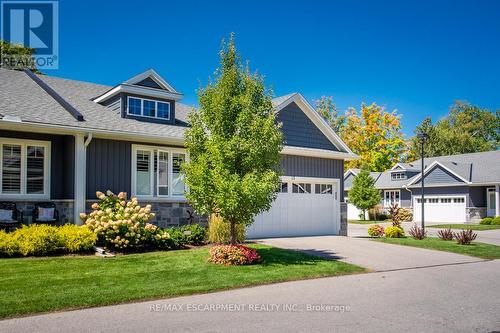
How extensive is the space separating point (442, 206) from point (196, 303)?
33.1 meters

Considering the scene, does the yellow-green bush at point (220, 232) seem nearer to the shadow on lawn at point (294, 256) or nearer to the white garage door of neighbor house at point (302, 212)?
the shadow on lawn at point (294, 256)

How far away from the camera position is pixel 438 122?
223ft

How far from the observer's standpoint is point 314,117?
19.3 meters

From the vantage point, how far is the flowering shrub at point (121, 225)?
474 inches

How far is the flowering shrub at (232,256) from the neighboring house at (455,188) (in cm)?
2721

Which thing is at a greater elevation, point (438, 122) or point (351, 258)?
point (438, 122)

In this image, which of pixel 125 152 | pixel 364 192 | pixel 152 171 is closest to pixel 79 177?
pixel 125 152

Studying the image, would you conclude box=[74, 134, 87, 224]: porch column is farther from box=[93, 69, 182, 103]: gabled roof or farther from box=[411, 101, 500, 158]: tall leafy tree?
box=[411, 101, 500, 158]: tall leafy tree

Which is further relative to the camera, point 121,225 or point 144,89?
point 144,89

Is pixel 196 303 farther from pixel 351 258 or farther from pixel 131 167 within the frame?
pixel 131 167

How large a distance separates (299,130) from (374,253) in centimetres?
682

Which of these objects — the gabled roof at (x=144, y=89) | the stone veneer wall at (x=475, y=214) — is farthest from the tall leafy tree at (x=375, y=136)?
the gabled roof at (x=144, y=89)

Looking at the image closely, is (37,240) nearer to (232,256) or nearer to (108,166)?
(108,166)

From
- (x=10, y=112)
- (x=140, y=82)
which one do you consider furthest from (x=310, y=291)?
(x=140, y=82)
